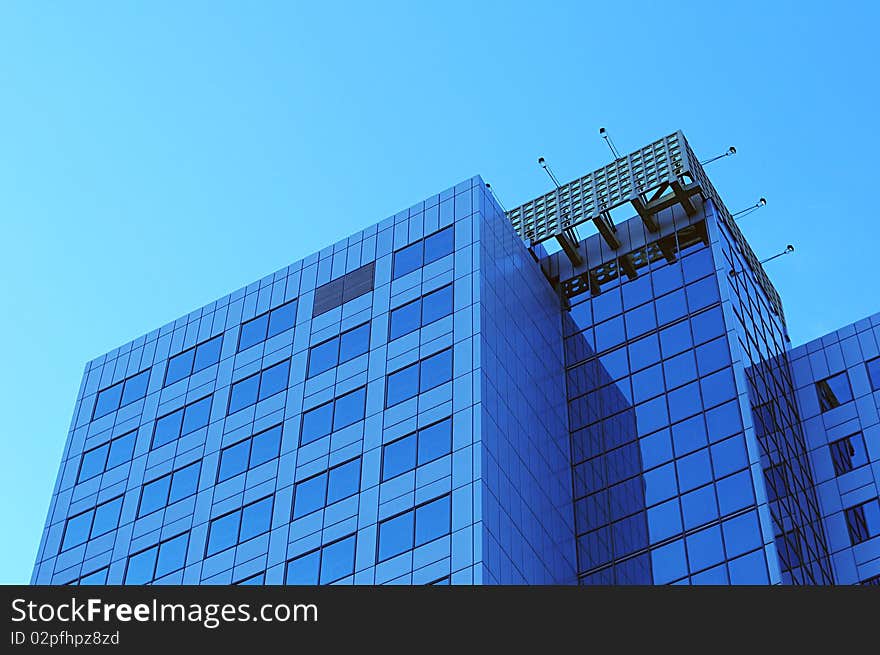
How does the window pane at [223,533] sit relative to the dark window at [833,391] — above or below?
below

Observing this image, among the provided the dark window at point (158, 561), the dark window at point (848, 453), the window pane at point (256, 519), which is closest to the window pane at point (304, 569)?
the window pane at point (256, 519)

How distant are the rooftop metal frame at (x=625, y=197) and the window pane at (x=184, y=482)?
69.3 feet

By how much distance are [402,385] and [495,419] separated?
5.57 metres

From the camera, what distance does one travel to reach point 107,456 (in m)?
73.4

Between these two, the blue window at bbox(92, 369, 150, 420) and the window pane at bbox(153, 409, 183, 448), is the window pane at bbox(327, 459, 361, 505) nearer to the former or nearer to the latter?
the window pane at bbox(153, 409, 183, 448)

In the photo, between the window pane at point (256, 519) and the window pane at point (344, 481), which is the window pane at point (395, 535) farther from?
the window pane at point (256, 519)

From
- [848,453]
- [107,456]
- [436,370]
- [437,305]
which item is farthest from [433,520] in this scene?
[107,456]

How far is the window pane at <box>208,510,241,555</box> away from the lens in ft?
207

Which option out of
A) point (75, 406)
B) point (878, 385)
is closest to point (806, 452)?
point (878, 385)

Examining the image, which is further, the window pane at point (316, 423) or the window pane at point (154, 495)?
the window pane at point (154, 495)

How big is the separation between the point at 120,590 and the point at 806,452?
170 feet

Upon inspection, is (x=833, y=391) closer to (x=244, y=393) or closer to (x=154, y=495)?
(x=244, y=393)

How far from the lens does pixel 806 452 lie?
67.6 m

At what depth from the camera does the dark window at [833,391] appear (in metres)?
69.2
